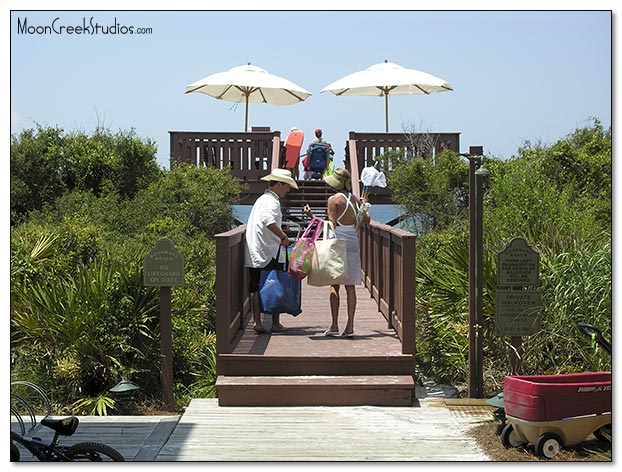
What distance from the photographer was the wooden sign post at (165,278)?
874cm

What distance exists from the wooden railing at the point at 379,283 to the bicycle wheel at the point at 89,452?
2827mm

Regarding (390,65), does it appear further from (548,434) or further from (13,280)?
(548,434)

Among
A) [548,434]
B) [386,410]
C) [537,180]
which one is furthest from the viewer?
[537,180]

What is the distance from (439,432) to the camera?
25.0 feet

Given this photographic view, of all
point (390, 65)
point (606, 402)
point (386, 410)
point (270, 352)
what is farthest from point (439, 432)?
point (390, 65)

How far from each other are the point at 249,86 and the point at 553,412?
15.6m

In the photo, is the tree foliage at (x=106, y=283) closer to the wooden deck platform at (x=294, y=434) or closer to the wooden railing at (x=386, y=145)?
the wooden deck platform at (x=294, y=434)

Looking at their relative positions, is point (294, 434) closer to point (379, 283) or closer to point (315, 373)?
point (315, 373)

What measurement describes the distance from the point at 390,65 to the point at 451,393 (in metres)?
13.8

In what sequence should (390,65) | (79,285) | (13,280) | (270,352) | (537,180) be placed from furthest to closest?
(390,65) < (537,180) < (13,280) < (79,285) < (270,352)

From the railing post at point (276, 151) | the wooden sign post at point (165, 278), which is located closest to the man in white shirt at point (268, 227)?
the wooden sign post at point (165, 278)

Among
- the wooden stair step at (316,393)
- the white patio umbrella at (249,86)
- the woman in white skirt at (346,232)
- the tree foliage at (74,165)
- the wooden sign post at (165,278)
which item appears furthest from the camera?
the white patio umbrella at (249,86)

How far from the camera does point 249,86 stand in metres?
21.4

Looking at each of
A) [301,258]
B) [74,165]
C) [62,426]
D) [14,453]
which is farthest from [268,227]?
[74,165]
